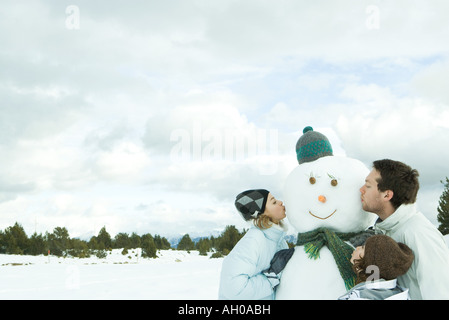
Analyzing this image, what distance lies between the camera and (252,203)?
3.64 metres

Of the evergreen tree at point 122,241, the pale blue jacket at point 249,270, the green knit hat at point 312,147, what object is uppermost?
A: the green knit hat at point 312,147

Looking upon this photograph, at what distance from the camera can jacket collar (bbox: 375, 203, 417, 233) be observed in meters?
3.04

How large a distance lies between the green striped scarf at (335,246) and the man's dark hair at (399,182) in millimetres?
447

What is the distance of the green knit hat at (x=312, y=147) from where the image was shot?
3.66 m

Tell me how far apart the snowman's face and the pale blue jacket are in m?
0.33

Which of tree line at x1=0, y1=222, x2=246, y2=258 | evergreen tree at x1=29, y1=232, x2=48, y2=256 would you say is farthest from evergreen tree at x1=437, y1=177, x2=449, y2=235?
evergreen tree at x1=29, y1=232, x2=48, y2=256

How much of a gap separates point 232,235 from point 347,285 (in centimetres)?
1524

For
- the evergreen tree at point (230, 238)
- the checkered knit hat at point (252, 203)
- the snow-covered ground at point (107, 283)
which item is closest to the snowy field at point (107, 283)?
the snow-covered ground at point (107, 283)

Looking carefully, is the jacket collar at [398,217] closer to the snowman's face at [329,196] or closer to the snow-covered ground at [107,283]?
the snowman's face at [329,196]

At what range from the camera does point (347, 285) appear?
318 centimetres

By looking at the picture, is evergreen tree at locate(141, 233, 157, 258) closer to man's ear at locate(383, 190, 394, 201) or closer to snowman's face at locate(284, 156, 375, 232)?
snowman's face at locate(284, 156, 375, 232)
